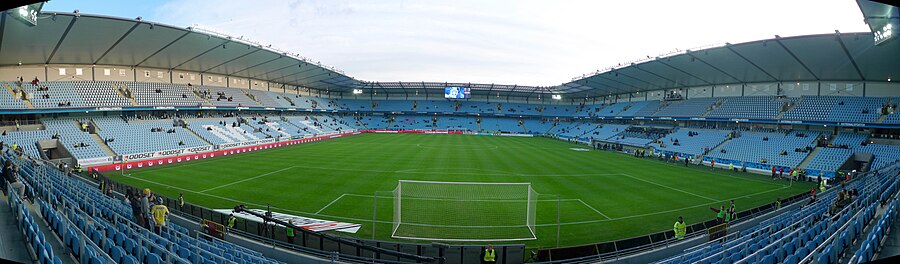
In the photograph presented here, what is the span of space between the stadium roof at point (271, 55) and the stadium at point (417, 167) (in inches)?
11.1

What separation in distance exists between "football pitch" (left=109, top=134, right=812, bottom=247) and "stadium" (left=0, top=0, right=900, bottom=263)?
17 centimetres

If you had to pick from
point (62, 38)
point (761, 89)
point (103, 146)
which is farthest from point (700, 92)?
point (62, 38)

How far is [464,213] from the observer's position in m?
16.3

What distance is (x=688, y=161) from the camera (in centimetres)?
3562

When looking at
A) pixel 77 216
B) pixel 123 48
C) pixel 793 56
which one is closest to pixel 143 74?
pixel 123 48

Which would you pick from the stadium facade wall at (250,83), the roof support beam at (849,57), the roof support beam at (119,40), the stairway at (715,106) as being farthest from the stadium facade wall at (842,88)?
the roof support beam at (119,40)

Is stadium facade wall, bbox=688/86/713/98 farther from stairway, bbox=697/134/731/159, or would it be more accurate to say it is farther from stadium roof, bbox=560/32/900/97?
stairway, bbox=697/134/731/159

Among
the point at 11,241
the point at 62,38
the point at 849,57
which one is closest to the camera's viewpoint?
the point at 11,241

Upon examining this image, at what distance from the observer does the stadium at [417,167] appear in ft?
32.0

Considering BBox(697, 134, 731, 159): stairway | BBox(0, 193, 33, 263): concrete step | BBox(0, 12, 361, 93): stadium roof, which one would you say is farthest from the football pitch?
BBox(0, 12, 361, 93): stadium roof

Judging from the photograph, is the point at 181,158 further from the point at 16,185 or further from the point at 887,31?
the point at 887,31

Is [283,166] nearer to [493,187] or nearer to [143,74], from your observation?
[493,187]

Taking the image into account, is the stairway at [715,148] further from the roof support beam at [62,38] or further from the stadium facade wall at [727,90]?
the roof support beam at [62,38]

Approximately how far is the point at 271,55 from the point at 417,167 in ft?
82.8
